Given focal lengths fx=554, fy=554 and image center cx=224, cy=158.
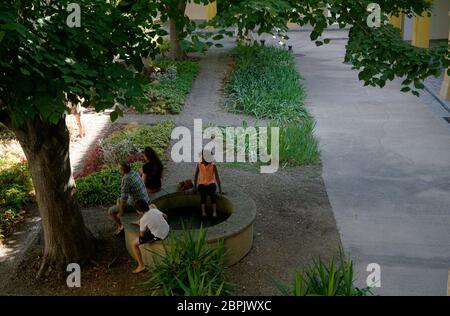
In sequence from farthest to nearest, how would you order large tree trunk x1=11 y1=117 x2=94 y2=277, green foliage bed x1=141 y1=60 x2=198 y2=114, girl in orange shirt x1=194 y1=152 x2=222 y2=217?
1. green foliage bed x1=141 y1=60 x2=198 y2=114
2. girl in orange shirt x1=194 y1=152 x2=222 y2=217
3. large tree trunk x1=11 y1=117 x2=94 y2=277

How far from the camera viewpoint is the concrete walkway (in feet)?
25.8

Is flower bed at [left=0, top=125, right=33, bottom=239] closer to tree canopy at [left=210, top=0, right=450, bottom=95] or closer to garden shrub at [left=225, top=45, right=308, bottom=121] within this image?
tree canopy at [left=210, top=0, right=450, bottom=95]

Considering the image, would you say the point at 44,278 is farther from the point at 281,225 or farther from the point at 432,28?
the point at 432,28

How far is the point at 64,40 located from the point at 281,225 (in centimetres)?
486

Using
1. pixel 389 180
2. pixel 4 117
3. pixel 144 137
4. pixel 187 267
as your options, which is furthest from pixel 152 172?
pixel 389 180

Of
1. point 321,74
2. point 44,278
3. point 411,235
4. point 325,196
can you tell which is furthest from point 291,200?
point 321,74

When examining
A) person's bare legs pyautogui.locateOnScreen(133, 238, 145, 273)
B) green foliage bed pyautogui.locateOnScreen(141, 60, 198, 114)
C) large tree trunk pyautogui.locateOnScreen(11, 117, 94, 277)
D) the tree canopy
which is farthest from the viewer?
green foliage bed pyautogui.locateOnScreen(141, 60, 198, 114)

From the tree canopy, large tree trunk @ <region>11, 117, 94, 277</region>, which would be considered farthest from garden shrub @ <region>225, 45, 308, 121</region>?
large tree trunk @ <region>11, 117, 94, 277</region>

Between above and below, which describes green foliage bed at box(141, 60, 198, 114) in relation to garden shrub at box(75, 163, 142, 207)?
above

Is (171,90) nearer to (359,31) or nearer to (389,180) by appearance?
(389,180)

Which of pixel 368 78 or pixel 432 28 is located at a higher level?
pixel 368 78

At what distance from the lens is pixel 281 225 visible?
9062 millimetres

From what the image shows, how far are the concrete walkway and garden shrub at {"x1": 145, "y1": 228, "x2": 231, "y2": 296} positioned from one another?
197cm

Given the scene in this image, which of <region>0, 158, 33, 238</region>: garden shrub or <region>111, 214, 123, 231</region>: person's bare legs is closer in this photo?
<region>111, 214, 123, 231</region>: person's bare legs
